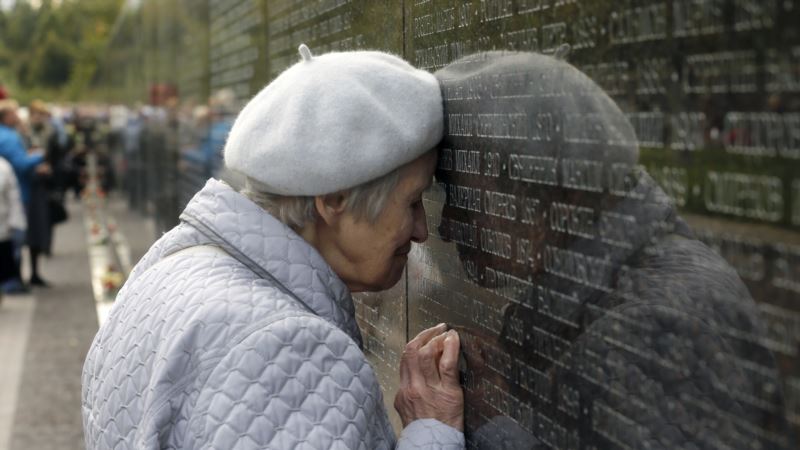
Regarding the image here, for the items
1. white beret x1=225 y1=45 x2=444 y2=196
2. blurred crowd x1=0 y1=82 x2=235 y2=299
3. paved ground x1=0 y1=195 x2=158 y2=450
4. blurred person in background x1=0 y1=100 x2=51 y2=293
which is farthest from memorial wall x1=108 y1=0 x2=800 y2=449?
blurred person in background x1=0 y1=100 x2=51 y2=293

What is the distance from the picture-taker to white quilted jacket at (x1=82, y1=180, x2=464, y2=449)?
1.85 meters

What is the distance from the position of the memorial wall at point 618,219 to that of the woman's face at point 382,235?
6cm

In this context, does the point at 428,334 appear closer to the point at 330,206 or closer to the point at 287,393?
the point at 330,206

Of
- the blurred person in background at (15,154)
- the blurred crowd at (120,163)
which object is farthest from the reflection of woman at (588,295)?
the blurred person in background at (15,154)

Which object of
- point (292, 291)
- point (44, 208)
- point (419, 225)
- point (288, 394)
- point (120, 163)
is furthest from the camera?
point (120, 163)

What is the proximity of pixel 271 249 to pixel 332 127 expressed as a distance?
23cm

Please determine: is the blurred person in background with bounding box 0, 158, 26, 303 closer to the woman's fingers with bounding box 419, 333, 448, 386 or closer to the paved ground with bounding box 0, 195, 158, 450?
the paved ground with bounding box 0, 195, 158, 450

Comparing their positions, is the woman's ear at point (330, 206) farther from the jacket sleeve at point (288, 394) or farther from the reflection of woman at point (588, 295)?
the jacket sleeve at point (288, 394)

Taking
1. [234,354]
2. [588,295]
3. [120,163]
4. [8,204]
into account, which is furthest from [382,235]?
[120,163]

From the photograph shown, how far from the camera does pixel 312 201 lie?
223cm

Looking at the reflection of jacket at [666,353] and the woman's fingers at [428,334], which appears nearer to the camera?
the reflection of jacket at [666,353]

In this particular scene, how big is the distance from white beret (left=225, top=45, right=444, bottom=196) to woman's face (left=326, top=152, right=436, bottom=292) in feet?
0.24

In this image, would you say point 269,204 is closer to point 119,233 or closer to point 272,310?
point 272,310

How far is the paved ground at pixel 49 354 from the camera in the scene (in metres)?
7.43
